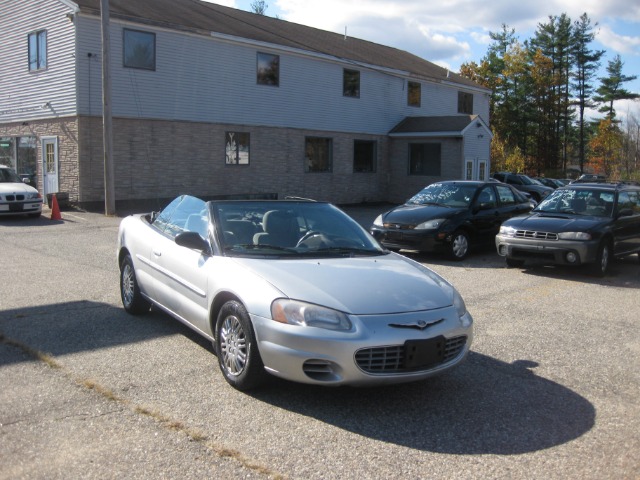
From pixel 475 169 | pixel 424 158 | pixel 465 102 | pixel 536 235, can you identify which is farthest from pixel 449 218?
pixel 465 102

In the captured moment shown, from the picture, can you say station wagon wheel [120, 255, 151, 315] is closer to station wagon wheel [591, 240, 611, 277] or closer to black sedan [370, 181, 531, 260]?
black sedan [370, 181, 531, 260]

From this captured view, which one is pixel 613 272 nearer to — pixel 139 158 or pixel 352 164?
pixel 139 158

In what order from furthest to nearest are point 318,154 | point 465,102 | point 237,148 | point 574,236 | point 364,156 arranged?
point 465,102 < point 364,156 < point 318,154 < point 237,148 < point 574,236

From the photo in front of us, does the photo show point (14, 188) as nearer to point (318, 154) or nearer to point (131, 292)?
point (131, 292)

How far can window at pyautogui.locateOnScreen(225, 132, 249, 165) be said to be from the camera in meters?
23.7

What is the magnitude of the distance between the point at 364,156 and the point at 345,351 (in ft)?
85.2

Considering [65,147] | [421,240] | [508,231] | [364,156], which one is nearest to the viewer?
[508,231]

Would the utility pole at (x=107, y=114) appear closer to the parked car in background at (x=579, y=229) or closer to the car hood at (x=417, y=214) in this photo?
the car hood at (x=417, y=214)

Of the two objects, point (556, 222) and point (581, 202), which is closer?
point (556, 222)

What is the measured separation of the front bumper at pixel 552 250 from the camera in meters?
10.3

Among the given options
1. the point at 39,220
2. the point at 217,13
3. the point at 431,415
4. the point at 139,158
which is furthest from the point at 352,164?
the point at 431,415

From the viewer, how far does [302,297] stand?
452 centimetres

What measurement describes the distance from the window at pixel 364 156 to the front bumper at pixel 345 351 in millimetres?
24961

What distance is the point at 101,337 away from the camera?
6.23 meters
